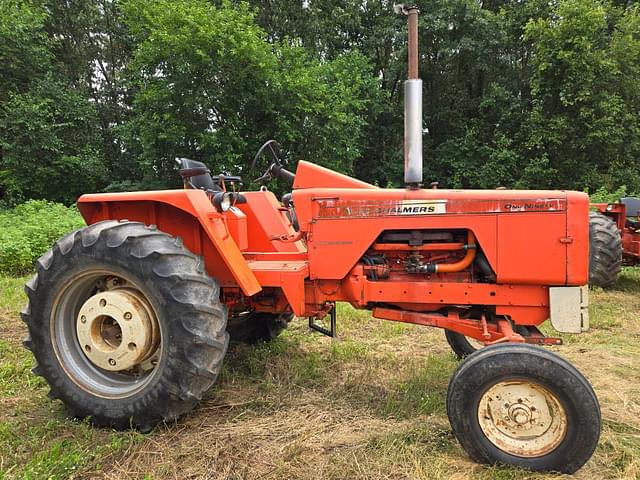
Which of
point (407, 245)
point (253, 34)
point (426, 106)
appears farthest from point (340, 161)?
point (407, 245)

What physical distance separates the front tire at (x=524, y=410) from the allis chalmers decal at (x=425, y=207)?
2.49ft

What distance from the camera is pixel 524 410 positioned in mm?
2127

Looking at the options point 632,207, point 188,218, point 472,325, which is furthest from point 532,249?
point 632,207

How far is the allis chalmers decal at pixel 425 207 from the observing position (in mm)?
2455

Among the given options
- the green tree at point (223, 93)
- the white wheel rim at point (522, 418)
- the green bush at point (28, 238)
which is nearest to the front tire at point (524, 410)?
the white wheel rim at point (522, 418)

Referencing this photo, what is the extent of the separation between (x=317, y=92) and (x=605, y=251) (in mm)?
8867

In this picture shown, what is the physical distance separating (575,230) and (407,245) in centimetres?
88

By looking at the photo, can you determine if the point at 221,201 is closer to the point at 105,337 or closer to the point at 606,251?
the point at 105,337

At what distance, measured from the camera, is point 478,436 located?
2.14 metres

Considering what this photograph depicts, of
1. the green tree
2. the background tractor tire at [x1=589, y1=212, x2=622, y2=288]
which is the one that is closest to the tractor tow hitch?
the background tractor tire at [x1=589, y1=212, x2=622, y2=288]

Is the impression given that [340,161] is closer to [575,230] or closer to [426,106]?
[426,106]

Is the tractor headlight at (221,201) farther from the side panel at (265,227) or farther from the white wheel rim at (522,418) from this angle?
the white wheel rim at (522,418)

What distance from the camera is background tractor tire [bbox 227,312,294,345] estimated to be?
144 inches

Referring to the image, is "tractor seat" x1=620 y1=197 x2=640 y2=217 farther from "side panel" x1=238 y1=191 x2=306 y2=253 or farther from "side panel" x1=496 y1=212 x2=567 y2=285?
"side panel" x1=238 y1=191 x2=306 y2=253
